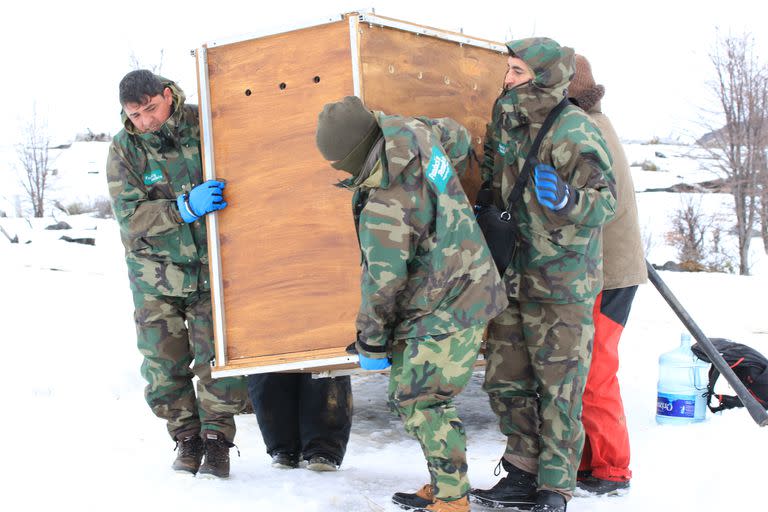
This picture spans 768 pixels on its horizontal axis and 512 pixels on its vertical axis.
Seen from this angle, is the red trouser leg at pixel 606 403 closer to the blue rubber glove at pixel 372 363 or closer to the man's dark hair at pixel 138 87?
the blue rubber glove at pixel 372 363

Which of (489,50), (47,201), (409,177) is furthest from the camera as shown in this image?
(47,201)

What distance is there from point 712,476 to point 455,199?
2.07m

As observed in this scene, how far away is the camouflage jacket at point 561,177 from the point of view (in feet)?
11.0

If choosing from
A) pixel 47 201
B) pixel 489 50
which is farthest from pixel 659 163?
pixel 489 50

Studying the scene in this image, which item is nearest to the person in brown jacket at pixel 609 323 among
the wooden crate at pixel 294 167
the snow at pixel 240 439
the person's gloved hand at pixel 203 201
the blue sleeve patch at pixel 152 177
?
the snow at pixel 240 439

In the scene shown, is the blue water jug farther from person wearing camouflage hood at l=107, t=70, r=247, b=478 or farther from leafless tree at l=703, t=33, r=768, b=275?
leafless tree at l=703, t=33, r=768, b=275

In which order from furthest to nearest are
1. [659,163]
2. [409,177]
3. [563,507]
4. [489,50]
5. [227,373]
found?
[659,163] < [489,50] < [227,373] < [563,507] < [409,177]

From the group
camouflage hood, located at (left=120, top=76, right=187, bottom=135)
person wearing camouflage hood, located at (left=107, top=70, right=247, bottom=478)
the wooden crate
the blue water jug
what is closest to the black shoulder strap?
the wooden crate

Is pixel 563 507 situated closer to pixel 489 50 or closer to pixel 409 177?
pixel 409 177

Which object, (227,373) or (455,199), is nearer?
(455,199)

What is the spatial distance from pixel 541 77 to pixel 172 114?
1.87m

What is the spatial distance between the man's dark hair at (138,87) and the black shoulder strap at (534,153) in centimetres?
186

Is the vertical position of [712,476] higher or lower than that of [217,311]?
lower

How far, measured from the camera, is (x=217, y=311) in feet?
12.8
